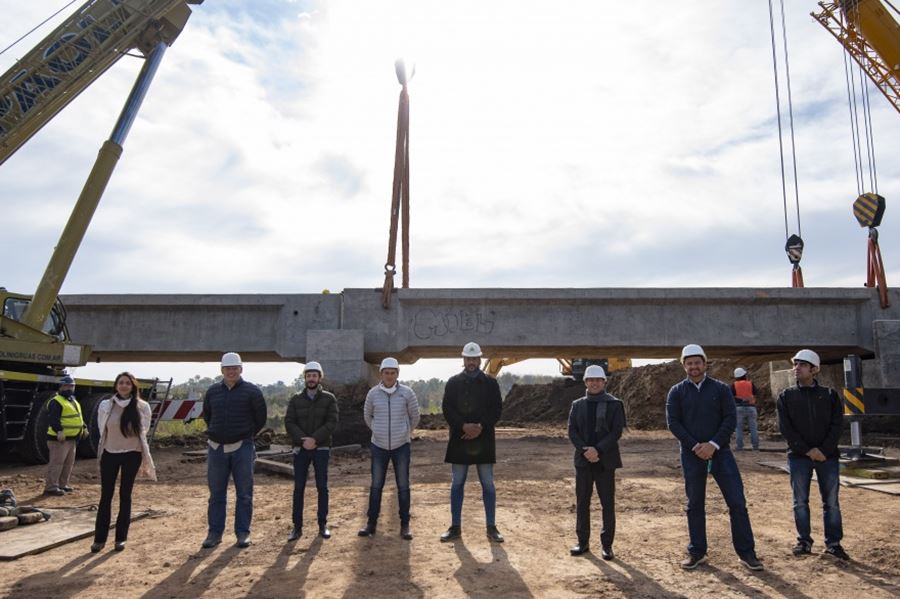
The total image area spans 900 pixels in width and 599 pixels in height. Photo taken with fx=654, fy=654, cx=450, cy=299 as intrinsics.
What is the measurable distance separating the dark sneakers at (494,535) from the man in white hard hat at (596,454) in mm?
736

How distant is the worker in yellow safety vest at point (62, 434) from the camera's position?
9.16 meters

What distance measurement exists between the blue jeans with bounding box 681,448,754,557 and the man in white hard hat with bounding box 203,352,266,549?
3.93 meters

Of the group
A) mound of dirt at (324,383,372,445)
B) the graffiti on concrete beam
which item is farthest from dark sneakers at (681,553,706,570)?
the graffiti on concrete beam

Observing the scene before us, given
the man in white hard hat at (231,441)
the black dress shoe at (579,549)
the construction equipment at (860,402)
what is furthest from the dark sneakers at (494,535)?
the construction equipment at (860,402)

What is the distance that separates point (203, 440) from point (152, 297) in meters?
4.22

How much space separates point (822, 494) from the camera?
18.8 feet

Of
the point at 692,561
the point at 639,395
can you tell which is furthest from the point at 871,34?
the point at 692,561

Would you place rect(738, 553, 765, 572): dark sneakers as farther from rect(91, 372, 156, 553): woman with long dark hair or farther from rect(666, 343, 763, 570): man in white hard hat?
rect(91, 372, 156, 553): woman with long dark hair

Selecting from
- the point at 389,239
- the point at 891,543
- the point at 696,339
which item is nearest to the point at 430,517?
the point at 891,543

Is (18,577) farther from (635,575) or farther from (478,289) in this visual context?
(478,289)

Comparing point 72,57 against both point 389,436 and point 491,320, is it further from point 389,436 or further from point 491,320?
point 389,436

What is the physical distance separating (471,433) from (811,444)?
118 inches

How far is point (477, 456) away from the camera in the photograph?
631cm

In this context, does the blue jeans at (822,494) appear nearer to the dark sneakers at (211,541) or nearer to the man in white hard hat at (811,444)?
the man in white hard hat at (811,444)
